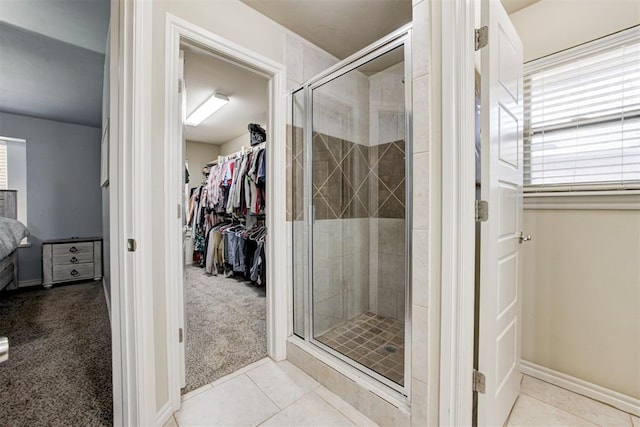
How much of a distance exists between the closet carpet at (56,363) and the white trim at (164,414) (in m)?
0.26

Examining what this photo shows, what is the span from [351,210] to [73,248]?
3948 mm

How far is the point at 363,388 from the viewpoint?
1.37 meters

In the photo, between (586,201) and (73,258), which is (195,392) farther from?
(73,258)

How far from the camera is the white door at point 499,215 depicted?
3.53 feet

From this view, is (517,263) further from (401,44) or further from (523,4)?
(523,4)

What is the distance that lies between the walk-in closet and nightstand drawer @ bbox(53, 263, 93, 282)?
1330 mm

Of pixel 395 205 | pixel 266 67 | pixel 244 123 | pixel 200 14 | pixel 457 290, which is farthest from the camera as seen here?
pixel 244 123

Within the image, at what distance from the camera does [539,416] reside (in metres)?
1.37

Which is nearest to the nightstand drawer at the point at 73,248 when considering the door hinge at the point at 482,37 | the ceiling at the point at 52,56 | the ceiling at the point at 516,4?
the ceiling at the point at 52,56

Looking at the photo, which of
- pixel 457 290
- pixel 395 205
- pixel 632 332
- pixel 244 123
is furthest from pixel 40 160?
pixel 632 332

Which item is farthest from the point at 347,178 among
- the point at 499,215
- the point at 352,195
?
the point at 499,215

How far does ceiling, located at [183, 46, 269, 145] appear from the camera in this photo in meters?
2.35

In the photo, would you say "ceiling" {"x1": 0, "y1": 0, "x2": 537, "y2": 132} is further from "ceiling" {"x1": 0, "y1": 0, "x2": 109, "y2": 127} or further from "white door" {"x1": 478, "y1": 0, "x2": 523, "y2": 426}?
"white door" {"x1": 478, "y1": 0, "x2": 523, "y2": 426}

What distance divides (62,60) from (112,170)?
2.16m
